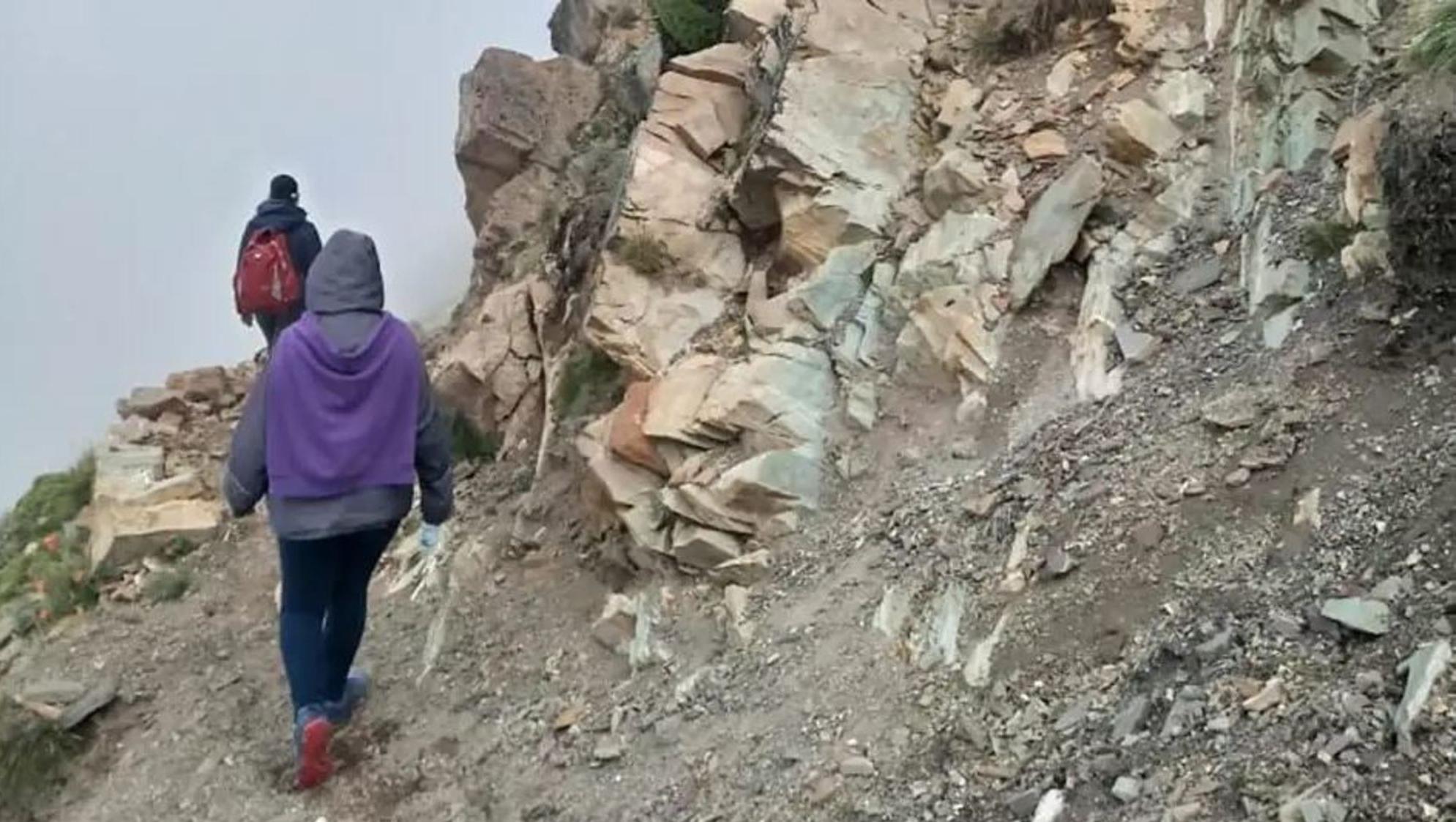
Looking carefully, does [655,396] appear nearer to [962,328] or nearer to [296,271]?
[962,328]

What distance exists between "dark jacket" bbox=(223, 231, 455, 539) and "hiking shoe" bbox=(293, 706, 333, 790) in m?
0.90

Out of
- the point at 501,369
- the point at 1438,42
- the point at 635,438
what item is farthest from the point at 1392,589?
the point at 501,369

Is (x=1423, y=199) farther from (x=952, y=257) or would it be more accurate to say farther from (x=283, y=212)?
(x=283, y=212)

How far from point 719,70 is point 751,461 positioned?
355 cm

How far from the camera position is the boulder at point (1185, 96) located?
6.98 meters

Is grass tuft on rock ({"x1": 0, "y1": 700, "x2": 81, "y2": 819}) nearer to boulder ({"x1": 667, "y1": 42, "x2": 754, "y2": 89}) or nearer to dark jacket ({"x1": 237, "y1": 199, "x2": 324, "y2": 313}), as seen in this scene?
dark jacket ({"x1": 237, "y1": 199, "x2": 324, "y2": 313})

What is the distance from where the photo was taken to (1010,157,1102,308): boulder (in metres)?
6.66

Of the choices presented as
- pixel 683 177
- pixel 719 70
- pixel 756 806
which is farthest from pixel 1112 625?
pixel 719 70

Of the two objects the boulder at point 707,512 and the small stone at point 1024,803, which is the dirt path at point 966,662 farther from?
the boulder at point 707,512

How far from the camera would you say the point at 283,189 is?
28.9 ft

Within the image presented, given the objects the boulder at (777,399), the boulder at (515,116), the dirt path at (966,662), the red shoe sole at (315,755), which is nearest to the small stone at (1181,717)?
the dirt path at (966,662)

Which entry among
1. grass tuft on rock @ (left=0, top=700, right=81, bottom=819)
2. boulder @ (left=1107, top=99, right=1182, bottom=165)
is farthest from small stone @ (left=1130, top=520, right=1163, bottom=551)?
grass tuft on rock @ (left=0, top=700, right=81, bottom=819)

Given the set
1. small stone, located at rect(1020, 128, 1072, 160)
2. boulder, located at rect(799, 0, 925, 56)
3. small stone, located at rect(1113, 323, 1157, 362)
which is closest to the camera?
small stone, located at rect(1113, 323, 1157, 362)

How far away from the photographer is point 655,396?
732 cm
